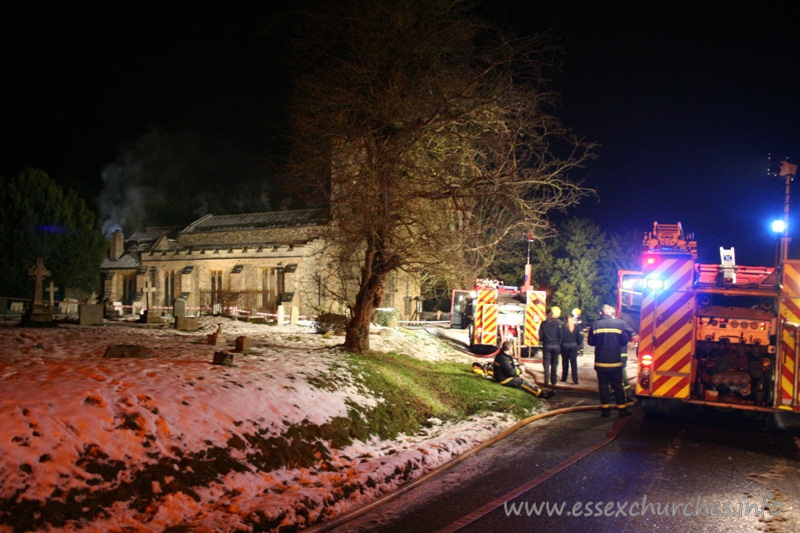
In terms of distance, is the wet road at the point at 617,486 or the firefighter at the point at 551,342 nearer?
the wet road at the point at 617,486

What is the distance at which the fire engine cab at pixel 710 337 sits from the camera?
9703 mm

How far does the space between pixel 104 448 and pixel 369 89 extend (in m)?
8.69

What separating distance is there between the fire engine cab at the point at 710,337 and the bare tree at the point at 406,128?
11.4 ft

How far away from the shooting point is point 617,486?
6.72 meters

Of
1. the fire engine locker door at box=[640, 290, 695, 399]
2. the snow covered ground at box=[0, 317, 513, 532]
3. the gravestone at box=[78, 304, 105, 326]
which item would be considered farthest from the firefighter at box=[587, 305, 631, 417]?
the gravestone at box=[78, 304, 105, 326]

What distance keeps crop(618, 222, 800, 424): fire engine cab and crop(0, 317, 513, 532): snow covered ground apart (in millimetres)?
3092

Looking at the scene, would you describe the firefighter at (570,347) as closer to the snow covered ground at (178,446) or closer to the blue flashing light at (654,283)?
the blue flashing light at (654,283)

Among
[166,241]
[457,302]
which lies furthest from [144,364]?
[166,241]

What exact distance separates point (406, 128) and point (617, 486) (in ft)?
26.4

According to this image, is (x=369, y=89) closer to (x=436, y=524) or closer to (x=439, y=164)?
(x=439, y=164)

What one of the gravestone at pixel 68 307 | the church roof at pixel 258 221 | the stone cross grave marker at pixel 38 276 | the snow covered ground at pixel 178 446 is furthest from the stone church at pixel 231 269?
the snow covered ground at pixel 178 446

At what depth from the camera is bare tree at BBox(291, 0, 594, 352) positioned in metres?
11.9

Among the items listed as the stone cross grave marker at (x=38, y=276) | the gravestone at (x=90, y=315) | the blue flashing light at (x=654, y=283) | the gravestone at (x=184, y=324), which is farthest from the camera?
the gravestone at (x=184, y=324)

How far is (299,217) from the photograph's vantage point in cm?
4284
